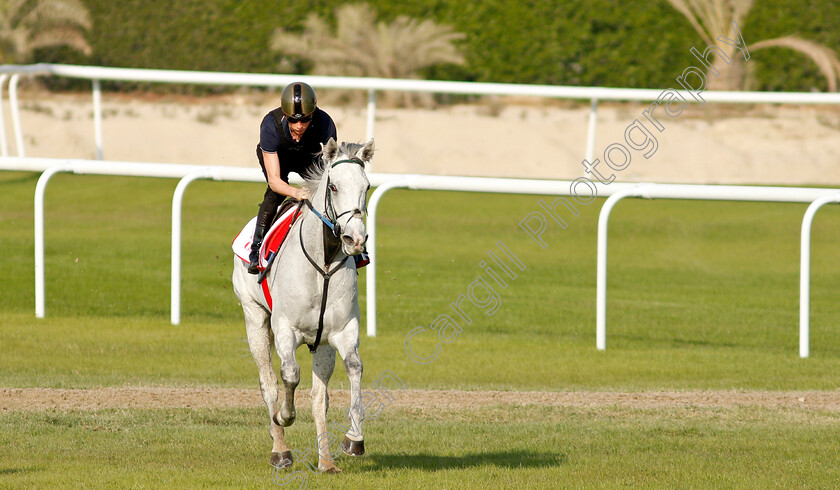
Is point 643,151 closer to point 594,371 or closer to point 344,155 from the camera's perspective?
point 594,371

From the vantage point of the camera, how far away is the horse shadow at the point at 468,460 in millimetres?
7152

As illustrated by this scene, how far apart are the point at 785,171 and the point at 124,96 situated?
40.9 feet

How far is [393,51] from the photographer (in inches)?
949

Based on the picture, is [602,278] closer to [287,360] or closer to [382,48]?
[287,360]

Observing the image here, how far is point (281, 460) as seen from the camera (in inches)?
274

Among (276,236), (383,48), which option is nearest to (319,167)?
(276,236)

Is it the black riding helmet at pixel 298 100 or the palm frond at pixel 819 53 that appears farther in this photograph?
the palm frond at pixel 819 53

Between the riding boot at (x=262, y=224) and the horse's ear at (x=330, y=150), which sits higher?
the horse's ear at (x=330, y=150)

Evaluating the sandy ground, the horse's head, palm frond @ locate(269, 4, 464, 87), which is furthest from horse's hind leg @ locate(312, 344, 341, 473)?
palm frond @ locate(269, 4, 464, 87)

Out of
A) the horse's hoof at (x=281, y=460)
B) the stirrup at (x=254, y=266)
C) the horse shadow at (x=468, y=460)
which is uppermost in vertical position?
the stirrup at (x=254, y=266)

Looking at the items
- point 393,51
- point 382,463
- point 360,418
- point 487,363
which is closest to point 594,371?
point 487,363

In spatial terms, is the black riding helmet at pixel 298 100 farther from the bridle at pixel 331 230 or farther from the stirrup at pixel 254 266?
the stirrup at pixel 254 266

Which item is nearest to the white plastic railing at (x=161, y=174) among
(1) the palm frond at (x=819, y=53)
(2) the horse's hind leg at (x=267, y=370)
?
(2) the horse's hind leg at (x=267, y=370)

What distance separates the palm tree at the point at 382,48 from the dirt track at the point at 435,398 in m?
14.9
